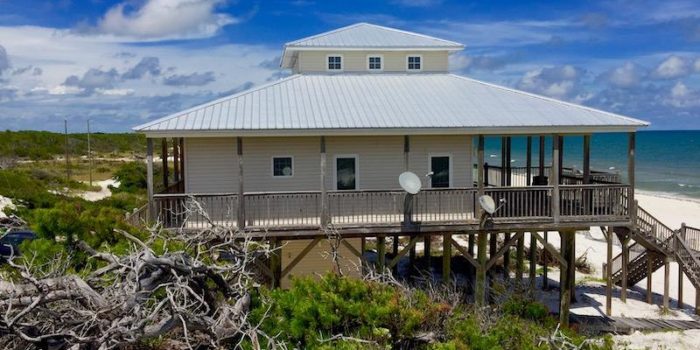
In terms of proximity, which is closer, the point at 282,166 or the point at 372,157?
the point at 282,166

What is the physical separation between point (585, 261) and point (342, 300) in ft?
68.3

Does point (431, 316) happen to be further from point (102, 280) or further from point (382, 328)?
point (102, 280)

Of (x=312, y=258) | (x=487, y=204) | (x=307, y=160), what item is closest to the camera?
(x=487, y=204)

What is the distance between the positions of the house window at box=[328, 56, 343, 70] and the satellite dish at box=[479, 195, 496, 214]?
784 cm

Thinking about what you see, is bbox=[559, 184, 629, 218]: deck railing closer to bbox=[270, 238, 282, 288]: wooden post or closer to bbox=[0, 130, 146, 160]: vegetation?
bbox=[270, 238, 282, 288]: wooden post

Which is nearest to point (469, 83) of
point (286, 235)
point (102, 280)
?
point (286, 235)

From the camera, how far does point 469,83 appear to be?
65.4ft

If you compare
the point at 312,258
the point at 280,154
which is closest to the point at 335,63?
the point at 280,154

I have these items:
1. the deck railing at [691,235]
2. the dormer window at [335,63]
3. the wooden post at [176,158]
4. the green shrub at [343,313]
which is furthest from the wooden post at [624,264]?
the wooden post at [176,158]

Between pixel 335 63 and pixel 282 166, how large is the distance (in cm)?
512

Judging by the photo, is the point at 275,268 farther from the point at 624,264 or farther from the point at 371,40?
the point at 624,264

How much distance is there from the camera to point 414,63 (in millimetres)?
20844

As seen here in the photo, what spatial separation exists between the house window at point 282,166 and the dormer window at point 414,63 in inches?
245

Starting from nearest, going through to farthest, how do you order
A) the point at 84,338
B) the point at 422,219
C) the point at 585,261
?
1. the point at 84,338
2. the point at 422,219
3. the point at 585,261
